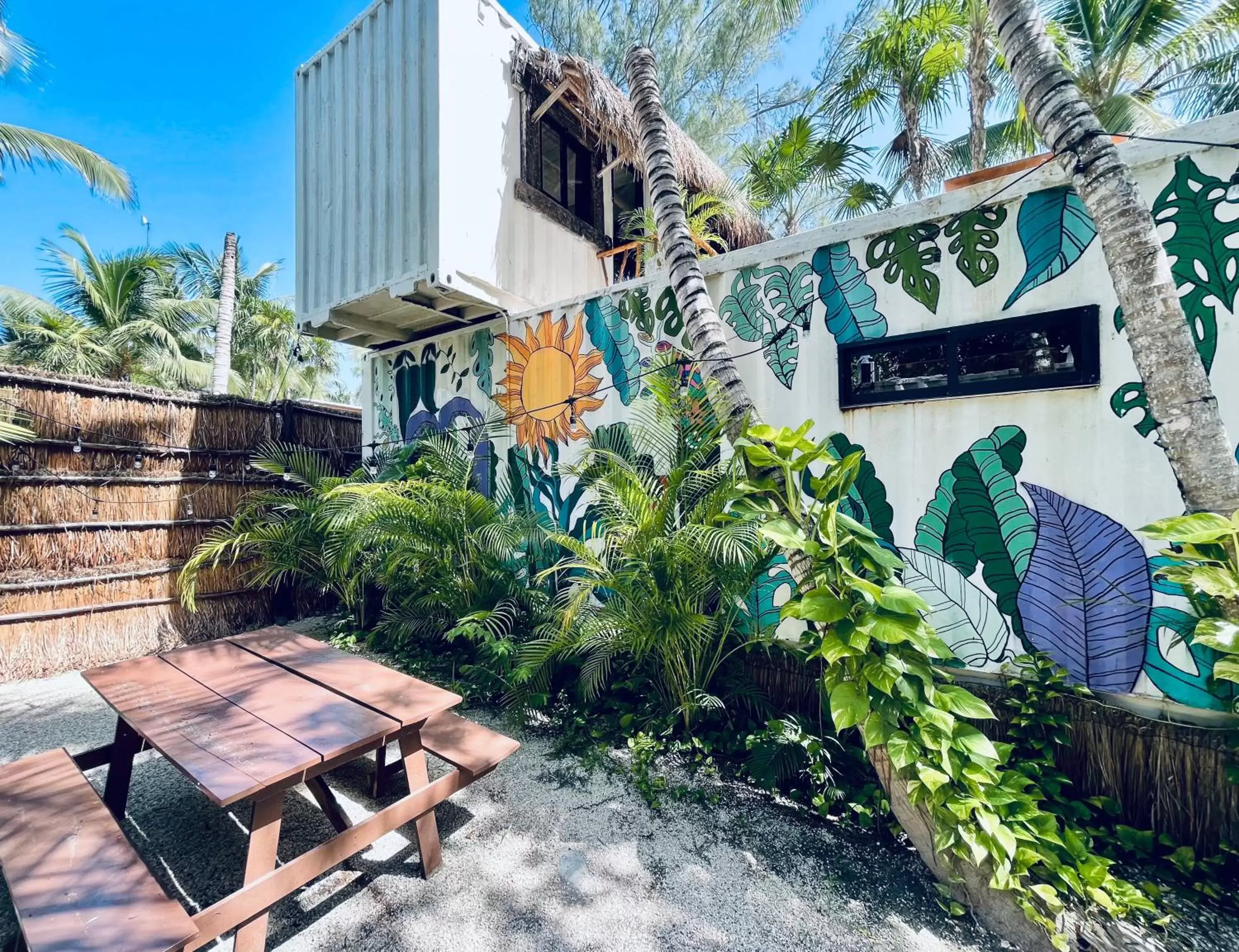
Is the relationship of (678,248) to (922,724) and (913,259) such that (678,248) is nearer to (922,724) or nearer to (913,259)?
(913,259)

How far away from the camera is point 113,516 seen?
4371 mm

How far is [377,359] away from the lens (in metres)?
5.82

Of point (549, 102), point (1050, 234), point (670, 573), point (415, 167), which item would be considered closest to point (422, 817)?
point (670, 573)

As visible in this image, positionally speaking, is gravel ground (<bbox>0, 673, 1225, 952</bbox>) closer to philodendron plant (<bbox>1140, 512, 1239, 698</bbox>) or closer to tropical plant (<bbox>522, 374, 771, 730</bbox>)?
tropical plant (<bbox>522, 374, 771, 730</bbox>)

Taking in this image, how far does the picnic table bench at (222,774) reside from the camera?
1.39 m

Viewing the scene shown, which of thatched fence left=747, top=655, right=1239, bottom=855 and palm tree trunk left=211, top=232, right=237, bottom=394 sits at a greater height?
palm tree trunk left=211, top=232, right=237, bottom=394

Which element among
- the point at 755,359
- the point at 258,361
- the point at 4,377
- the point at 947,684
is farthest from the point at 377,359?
the point at 258,361

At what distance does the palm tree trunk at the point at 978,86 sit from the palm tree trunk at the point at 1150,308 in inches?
212

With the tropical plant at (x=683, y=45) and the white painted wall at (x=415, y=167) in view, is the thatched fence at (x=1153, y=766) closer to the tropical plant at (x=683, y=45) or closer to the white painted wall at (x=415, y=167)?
Result: the white painted wall at (x=415, y=167)

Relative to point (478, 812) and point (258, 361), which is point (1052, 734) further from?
point (258, 361)

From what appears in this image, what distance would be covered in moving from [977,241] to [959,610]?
202 cm

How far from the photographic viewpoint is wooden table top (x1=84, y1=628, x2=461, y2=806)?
1688 mm

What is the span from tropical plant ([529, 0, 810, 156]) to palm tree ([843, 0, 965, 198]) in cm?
275

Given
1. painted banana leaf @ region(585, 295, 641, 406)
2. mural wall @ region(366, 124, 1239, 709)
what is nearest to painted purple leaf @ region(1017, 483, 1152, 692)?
mural wall @ region(366, 124, 1239, 709)
